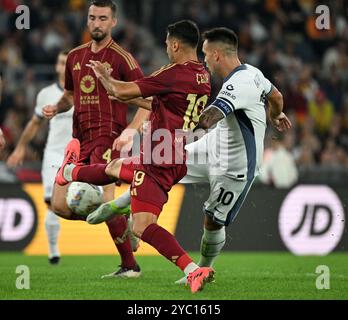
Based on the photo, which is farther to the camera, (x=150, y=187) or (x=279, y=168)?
(x=279, y=168)

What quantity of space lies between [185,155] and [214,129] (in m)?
0.41

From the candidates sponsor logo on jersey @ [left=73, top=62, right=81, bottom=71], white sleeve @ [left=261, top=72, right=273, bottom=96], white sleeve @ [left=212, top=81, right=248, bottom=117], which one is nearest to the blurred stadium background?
white sleeve @ [left=261, top=72, right=273, bottom=96]

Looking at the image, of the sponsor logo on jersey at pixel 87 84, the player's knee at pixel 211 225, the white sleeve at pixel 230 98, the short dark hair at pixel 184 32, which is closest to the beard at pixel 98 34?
the sponsor logo on jersey at pixel 87 84

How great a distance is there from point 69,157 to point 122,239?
994mm

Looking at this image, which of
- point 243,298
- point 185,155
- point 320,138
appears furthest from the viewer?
point 320,138

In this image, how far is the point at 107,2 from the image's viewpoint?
397 inches

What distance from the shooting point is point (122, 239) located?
10211 millimetres

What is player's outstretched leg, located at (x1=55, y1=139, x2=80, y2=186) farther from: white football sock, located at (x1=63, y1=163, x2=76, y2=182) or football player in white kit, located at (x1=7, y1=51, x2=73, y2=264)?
football player in white kit, located at (x1=7, y1=51, x2=73, y2=264)

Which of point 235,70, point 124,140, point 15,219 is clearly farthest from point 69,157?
point 15,219

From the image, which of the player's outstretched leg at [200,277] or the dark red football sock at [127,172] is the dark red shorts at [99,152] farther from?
the player's outstretched leg at [200,277]

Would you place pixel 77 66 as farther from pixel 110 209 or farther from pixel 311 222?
pixel 311 222

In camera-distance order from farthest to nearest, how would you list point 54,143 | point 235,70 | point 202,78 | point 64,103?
point 54,143, point 64,103, point 202,78, point 235,70
